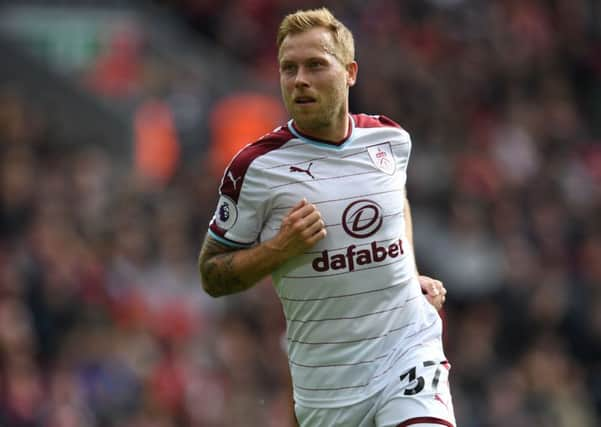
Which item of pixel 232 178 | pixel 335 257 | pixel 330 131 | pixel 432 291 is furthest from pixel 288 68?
pixel 432 291

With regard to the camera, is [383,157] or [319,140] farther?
[383,157]

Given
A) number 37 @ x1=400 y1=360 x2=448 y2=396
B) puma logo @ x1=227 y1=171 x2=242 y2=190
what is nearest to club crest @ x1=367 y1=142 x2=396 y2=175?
puma logo @ x1=227 y1=171 x2=242 y2=190

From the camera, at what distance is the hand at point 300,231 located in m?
5.39

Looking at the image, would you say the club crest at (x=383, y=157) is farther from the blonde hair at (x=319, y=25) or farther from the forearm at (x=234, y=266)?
the forearm at (x=234, y=266)

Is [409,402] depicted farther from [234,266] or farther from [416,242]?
[416,242]

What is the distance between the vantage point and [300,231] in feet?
17.7

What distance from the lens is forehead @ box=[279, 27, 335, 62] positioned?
555 cm

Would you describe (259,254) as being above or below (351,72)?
below

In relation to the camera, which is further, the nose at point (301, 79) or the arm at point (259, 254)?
the nose at point (301, 79)

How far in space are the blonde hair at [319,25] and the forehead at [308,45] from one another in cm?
2

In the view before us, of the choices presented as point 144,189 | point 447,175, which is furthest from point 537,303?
point 144,189

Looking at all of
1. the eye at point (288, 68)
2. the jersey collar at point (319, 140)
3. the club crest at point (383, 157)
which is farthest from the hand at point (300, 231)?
the eye at point (288, 68)

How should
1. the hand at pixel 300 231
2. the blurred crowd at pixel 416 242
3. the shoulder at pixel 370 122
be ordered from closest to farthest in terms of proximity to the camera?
1. the hand at pixel 300 231
2. the shoulder at pixel 370 122
3. the blurred crowd at pixel 416 242

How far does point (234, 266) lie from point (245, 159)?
0.45 meters
